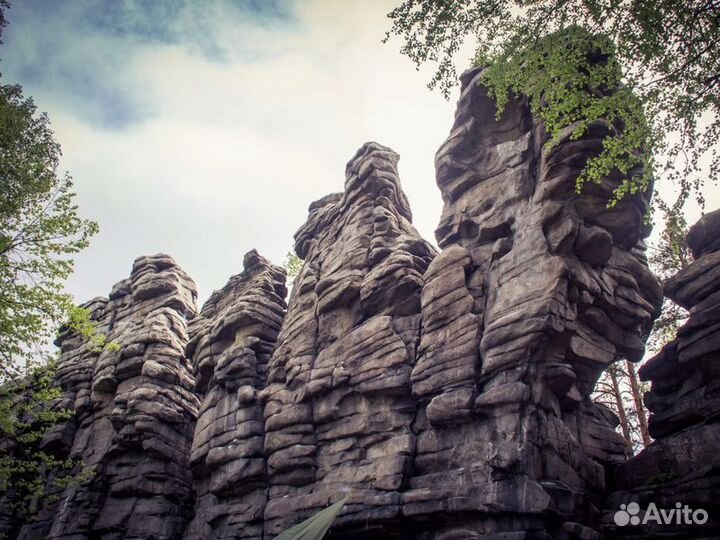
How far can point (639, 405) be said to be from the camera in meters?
27.5

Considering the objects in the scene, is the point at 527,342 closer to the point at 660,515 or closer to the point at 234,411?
the point at 660,515

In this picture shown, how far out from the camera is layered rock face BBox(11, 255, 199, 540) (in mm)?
30500

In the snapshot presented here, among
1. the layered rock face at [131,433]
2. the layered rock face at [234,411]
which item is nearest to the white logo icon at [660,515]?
the layered rock face at [234,411]

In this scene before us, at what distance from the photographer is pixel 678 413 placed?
17703 millimetres

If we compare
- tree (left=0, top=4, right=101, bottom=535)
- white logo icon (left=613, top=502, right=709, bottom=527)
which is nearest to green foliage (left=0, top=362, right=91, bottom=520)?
tree (left=0, top=4, right=101, bottom=535)

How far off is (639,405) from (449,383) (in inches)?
537

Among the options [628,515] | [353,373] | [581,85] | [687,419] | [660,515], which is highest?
[581,85]

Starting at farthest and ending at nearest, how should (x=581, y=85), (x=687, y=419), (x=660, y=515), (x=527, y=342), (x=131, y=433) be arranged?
(x=131, y=433) < (x=527, y=342) < (x=687, y=419) < (x=660, y=515) < (x=581, y=85)

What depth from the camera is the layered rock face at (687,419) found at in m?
15.0

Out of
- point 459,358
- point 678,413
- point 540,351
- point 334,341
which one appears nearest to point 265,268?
point 334,341

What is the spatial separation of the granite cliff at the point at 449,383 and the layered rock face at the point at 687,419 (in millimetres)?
68

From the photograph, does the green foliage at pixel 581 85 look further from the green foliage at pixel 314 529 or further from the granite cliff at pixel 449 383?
the green foliage at pixel 314 529

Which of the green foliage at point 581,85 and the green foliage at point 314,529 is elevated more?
the green foliage at point 581,85

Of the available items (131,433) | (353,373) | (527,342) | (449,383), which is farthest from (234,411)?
(527,342)
